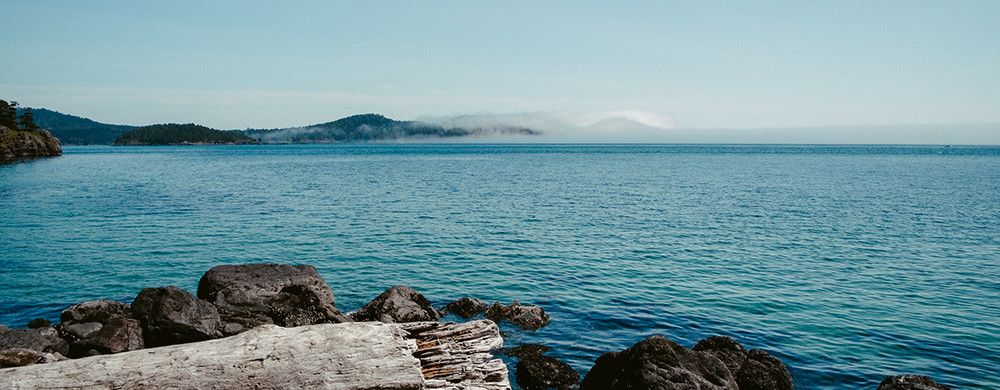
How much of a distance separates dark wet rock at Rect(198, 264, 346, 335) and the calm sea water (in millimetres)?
2009

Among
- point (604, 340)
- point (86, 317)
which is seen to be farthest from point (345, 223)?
point (604, 340)

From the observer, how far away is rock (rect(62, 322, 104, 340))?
15.2m

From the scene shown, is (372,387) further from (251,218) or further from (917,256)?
(251,218)

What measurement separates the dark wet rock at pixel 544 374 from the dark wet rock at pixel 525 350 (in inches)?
47.7

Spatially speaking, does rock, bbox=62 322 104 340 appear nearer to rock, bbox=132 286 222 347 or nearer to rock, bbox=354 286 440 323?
rock, bbox=132 286 222 347

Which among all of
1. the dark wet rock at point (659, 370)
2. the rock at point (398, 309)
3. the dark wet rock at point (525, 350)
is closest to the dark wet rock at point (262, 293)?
the rock at point (398, 309)

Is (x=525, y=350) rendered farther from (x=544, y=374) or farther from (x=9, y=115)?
(x=9, y=115)

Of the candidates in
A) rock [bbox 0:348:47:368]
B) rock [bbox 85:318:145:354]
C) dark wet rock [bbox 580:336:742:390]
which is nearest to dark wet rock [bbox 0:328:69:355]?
rock [bbox 85:318:145:354]

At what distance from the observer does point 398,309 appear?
18125 mm

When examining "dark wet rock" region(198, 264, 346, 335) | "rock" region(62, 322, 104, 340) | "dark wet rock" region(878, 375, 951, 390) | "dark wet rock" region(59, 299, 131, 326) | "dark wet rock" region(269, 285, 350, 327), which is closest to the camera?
"dark wet rock" region(878, 375, 951, 390)

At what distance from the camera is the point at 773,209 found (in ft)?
162

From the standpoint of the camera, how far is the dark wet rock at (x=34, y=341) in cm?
1366

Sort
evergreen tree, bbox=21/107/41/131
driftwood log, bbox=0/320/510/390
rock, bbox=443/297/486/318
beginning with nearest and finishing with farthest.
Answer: driftwood log, bbox=0/320/510/390, rock, bbox=443/297/486/318, evergreen tree, bbox=21/107/41/131

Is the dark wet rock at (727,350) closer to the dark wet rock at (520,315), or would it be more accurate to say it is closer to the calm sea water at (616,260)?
the calm sea water at (616,260)
